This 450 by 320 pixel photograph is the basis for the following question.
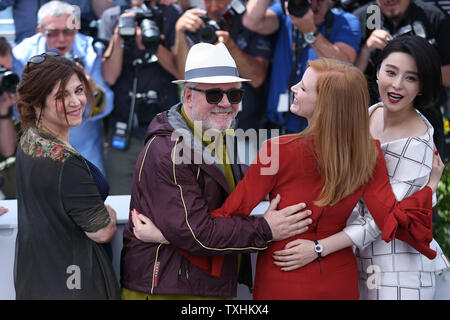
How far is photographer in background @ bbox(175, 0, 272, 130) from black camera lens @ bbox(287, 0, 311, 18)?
339 millimetres

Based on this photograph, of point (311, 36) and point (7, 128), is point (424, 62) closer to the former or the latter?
point (311, 36)

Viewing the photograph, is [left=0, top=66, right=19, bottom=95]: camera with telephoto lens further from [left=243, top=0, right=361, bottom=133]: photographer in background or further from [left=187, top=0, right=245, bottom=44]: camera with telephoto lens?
[left=243, top=0, right=361, bottom=133]: photographer in background

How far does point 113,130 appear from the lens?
3951 millimetres

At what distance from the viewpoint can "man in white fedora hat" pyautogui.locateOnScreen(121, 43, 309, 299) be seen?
83.0 inches

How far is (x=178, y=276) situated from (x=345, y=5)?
2.50 metres

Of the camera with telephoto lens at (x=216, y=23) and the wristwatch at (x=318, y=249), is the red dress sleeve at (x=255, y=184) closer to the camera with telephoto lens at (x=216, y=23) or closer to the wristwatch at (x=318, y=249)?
the wristwatch at (x=318, y=249)

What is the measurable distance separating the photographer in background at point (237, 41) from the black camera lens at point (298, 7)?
0.34 metres

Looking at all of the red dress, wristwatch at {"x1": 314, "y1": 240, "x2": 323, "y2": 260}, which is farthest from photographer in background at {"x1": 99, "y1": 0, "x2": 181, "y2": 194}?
wristwatch at {"x1": 314, "y1": 240, "x2": 323, "y2": 260}

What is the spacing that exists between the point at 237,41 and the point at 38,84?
1906 mm

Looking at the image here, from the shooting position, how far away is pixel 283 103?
374 centimetres

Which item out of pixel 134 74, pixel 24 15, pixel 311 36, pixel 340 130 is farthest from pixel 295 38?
pixel 24 15
